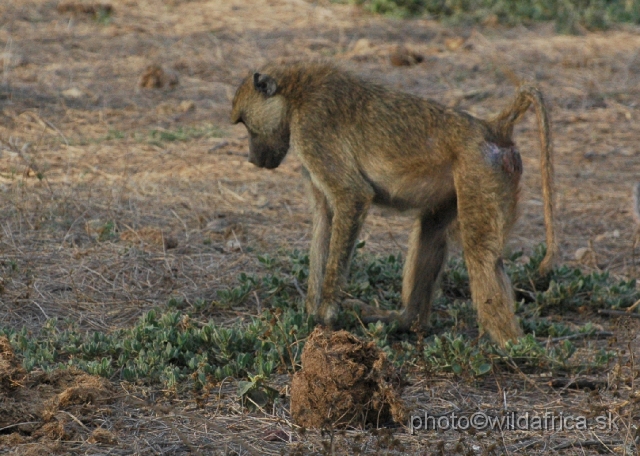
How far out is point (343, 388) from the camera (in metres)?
3.73

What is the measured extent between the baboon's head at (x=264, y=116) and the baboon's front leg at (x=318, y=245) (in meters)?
0.30

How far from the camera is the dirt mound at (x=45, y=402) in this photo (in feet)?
11.7

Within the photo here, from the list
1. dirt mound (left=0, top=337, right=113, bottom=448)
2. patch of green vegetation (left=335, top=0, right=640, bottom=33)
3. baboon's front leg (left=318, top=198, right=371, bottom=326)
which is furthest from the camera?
patch of green vegetation (left=335, top=0, right=640, bottom=33)

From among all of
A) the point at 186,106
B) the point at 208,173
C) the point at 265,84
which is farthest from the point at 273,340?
the point at 186,106

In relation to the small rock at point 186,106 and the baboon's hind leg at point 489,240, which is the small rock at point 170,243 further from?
the small rock at point 186,106

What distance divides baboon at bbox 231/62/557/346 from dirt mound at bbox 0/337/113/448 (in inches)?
58.8

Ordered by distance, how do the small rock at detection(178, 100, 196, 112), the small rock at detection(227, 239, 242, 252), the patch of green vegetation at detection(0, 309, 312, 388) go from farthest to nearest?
1. the small rock at detection(178, 100, 196, 112)
2. the small rock at detection(227, 239, 242, 252)
3. the patch of green vegetation at detection(0, 309, 312, 388)

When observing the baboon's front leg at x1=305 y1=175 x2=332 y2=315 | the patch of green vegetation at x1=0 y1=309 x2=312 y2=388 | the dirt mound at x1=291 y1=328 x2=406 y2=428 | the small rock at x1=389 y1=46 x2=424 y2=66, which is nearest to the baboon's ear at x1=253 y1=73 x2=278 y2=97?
the baboon's front leg at x1=305 y1=175 x2=332 y2=315

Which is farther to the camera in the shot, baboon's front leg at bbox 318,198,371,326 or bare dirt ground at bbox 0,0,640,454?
baboon's front leg at bbox 318,198,371,326

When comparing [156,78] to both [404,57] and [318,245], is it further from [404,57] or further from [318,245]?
[318,245]

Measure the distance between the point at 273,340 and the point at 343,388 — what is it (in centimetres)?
86

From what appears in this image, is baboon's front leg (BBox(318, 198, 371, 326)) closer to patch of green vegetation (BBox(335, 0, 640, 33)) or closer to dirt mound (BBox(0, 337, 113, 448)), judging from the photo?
dirt mound (BBox(0, 337, 113, 448))

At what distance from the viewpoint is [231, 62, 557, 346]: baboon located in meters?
4.71

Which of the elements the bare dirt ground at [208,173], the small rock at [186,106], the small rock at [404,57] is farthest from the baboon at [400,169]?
the small rock at [404,57]
